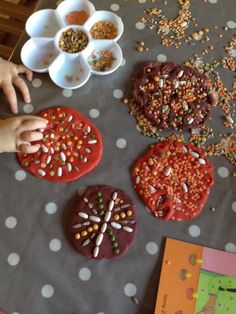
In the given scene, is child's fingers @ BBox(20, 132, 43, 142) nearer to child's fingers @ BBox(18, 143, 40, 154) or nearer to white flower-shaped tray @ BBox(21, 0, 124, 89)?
child's fingers @ BBox(18, 143, 40, 154)

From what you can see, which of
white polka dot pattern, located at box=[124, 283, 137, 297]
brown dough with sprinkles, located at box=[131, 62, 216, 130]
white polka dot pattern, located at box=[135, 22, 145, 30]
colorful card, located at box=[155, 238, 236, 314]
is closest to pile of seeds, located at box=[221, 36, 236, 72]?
brown dough with sprinkles, located at box=[131, 62, 216, 130]

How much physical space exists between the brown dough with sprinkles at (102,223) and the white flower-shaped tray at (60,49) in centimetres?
26

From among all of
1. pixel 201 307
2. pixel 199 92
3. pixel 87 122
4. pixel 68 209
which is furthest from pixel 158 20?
pixel 201 307

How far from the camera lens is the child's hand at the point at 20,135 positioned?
2.58 feet

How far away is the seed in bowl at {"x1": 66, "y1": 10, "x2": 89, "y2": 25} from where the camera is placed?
36.3 inches

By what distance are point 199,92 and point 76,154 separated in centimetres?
30

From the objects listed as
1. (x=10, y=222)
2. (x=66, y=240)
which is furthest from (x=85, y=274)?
(x=10, y=222)

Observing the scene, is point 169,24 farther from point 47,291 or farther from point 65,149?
point 47,291

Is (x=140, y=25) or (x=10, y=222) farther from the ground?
(x=140, y=25)

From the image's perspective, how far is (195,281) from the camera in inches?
27.9

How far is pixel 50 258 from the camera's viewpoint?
28.8 inches

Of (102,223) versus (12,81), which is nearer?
(102,223)

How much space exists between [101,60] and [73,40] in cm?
8

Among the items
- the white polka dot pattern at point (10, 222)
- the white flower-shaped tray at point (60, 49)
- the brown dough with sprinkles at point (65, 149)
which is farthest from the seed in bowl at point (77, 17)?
the white polka dot pattern at point (10, 222)
